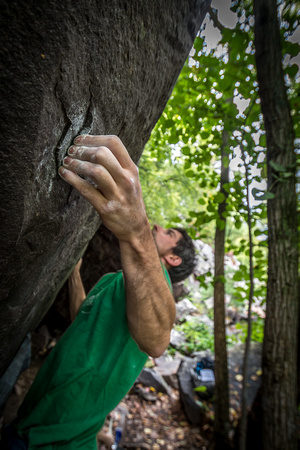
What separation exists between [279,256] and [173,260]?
1.20m

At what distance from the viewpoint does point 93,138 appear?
854 mm

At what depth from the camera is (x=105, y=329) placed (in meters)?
1.75

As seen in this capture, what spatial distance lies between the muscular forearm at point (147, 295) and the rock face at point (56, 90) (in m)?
0.42

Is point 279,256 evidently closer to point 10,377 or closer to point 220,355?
point 220,355

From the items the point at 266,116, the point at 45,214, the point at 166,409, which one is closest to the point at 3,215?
the point at 45,214

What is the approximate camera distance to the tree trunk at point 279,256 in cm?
250

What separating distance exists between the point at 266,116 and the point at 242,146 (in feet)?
1.55

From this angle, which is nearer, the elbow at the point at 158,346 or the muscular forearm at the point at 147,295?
the muscular forearm at the point at 147,295

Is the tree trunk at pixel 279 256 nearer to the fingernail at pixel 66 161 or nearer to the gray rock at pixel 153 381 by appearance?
the fingernail at pixel 66 161

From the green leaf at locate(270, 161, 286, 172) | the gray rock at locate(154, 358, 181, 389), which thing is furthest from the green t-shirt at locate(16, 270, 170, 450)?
the gray rock at locate(154, 358, 181, 389)

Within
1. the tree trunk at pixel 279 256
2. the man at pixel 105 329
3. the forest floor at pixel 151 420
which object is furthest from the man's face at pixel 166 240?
the forest floor at pixel 151 420

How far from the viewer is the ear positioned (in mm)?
2504

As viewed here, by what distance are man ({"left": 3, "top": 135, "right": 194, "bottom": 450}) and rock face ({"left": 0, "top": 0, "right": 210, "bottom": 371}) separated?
139 millimetres

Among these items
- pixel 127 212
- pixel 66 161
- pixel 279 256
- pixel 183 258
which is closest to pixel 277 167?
pixel 279 256
